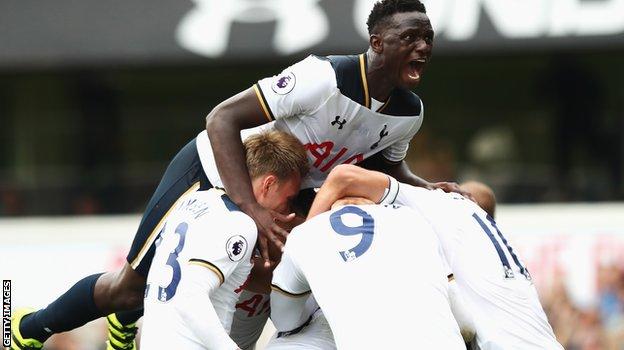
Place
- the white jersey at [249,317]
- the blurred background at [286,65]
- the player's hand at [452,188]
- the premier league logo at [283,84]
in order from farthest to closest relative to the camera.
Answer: the blurred background at [286,65] → the white jersey at [249,317] → the player's hand at [452,188] → the premier league logo at [283,84]

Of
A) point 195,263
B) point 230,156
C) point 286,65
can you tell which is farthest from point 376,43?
point 286,65

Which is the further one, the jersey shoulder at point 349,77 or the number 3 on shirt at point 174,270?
the jersey shoulder at point 349,77

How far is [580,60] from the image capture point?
12.5 meters

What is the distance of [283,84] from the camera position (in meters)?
5.07

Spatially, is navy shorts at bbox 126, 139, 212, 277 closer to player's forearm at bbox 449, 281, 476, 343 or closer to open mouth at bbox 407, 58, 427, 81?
open mouth at bbox 407, 58, 427, 81

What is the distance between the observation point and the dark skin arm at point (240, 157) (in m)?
4.82

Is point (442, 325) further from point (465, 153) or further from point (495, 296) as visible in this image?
point (465, 153)

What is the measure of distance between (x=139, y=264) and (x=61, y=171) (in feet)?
25.4

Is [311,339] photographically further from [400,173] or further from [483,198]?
[483,198]

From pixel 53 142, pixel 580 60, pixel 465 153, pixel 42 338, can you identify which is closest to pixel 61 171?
pixel 53 142

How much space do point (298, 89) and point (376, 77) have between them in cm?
31

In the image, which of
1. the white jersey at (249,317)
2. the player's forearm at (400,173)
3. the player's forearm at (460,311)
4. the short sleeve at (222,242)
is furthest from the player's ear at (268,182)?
the player's forearm at (400,173)

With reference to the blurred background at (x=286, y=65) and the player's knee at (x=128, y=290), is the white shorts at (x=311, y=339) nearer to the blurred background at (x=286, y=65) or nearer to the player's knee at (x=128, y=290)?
the player's knee at (x=128, y=290)

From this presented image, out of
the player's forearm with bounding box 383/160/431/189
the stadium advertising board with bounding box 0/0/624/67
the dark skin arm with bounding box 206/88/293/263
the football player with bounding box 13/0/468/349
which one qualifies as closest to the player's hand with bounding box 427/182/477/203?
the football player with bounding box 13/0/468/349
